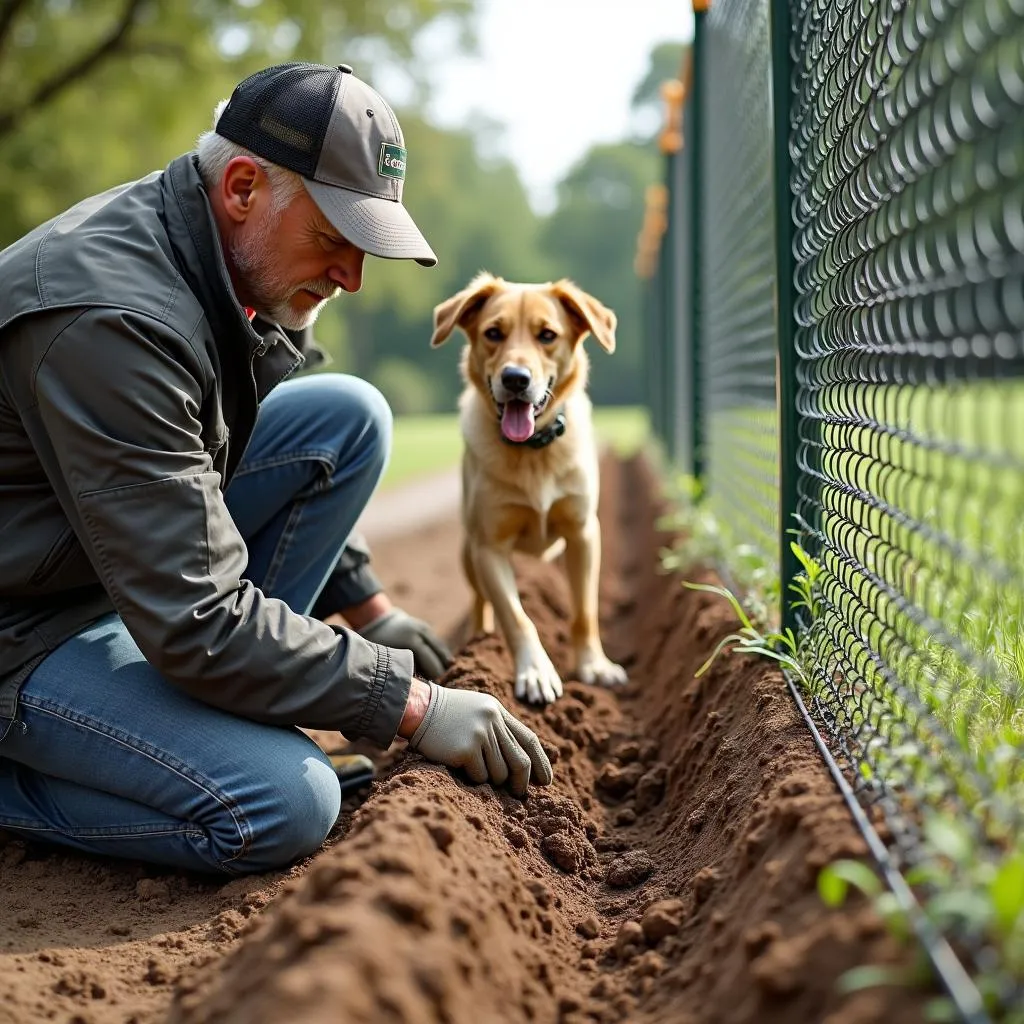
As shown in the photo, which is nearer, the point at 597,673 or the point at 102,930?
the point at 102,930

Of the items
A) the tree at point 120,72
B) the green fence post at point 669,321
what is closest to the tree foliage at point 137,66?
the tree at point 120,72

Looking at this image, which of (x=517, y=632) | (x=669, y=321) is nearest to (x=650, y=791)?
(x=517, y=632)

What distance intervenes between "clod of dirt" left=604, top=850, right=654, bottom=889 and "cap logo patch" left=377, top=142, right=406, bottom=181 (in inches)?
70.8

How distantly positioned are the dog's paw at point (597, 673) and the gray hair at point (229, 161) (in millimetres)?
2261

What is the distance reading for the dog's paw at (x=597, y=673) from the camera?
14.4 ft

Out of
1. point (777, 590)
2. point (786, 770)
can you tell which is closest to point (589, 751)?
point (777, 590)

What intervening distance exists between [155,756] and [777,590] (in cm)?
186

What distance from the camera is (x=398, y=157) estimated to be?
2.96 m

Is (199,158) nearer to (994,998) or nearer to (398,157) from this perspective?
(398,157)

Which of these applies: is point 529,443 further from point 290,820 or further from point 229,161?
point 290,820

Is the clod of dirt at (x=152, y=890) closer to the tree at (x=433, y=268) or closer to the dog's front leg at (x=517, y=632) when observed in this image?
the dog's front leg at (x=517, y=632)

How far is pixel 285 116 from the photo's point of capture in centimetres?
278

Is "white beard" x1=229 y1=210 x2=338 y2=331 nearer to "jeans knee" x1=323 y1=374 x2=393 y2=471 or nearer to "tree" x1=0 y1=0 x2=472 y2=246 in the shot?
"jeans knee" x1=323 y1=374 x2=393 y2=471

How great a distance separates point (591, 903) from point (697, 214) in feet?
18.2
